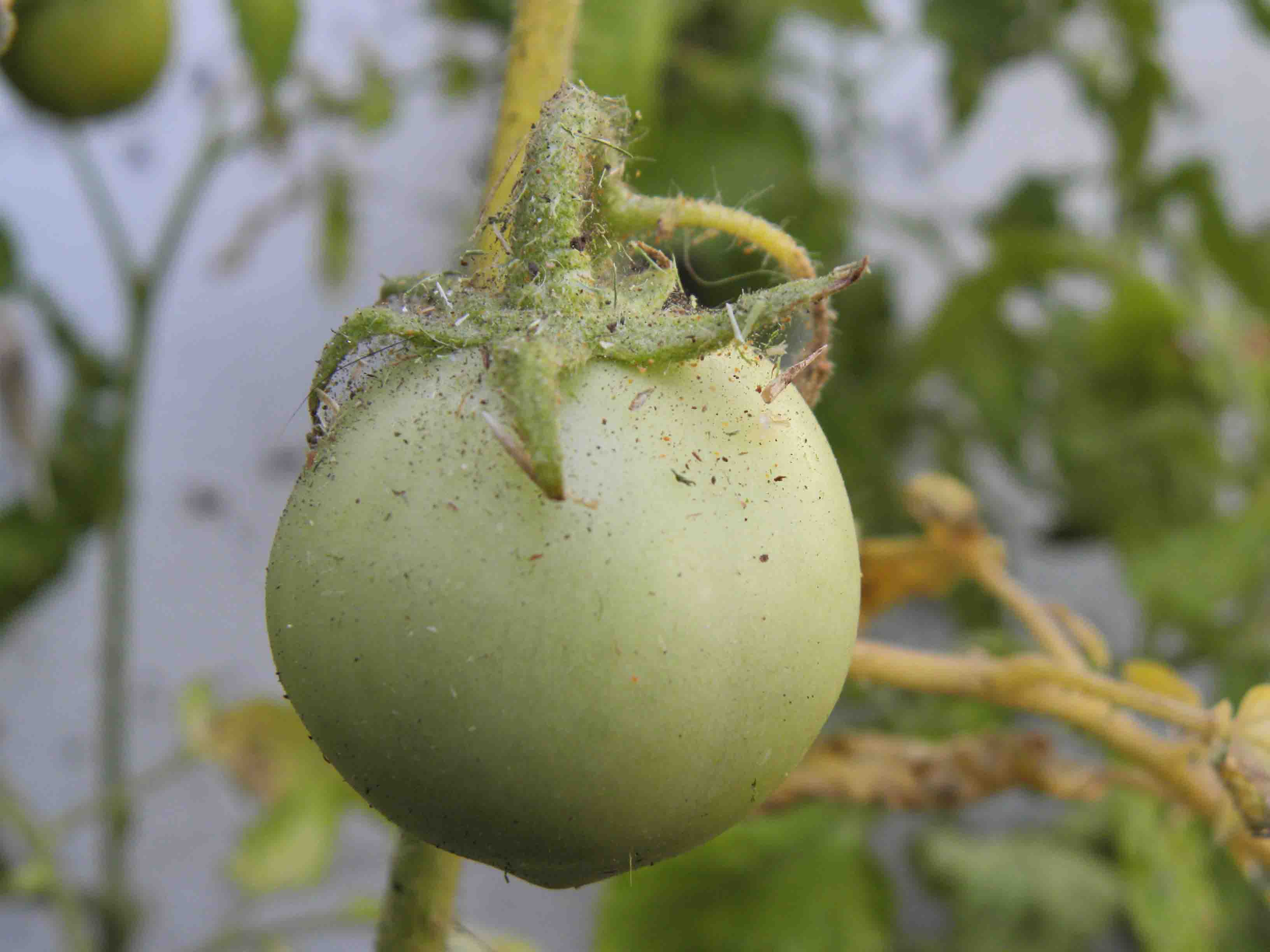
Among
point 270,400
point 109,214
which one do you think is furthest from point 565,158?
point 270,400

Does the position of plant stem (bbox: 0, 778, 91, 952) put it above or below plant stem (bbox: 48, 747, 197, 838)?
below

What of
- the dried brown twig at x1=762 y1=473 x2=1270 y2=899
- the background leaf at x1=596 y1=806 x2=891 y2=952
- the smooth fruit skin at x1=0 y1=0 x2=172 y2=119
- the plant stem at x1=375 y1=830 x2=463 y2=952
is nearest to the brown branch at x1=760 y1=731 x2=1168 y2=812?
the dried brown twig at x1=762 y1=473 x2=1270 y2=899

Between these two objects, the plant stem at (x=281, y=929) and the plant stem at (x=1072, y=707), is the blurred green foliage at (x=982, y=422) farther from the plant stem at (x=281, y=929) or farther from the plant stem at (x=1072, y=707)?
the plant stem at (x=1072, y=707)

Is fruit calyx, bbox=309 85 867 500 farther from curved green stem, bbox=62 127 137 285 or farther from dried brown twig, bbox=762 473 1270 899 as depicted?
curved green stem, bbox=62 127 137 285

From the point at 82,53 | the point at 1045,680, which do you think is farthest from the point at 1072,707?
the point at 82,53

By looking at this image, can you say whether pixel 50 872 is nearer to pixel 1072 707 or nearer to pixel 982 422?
pixel 1072 707

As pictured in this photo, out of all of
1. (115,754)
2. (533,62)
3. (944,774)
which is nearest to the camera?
(533,62)

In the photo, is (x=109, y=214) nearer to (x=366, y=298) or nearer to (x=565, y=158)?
(x=366, y=298)
